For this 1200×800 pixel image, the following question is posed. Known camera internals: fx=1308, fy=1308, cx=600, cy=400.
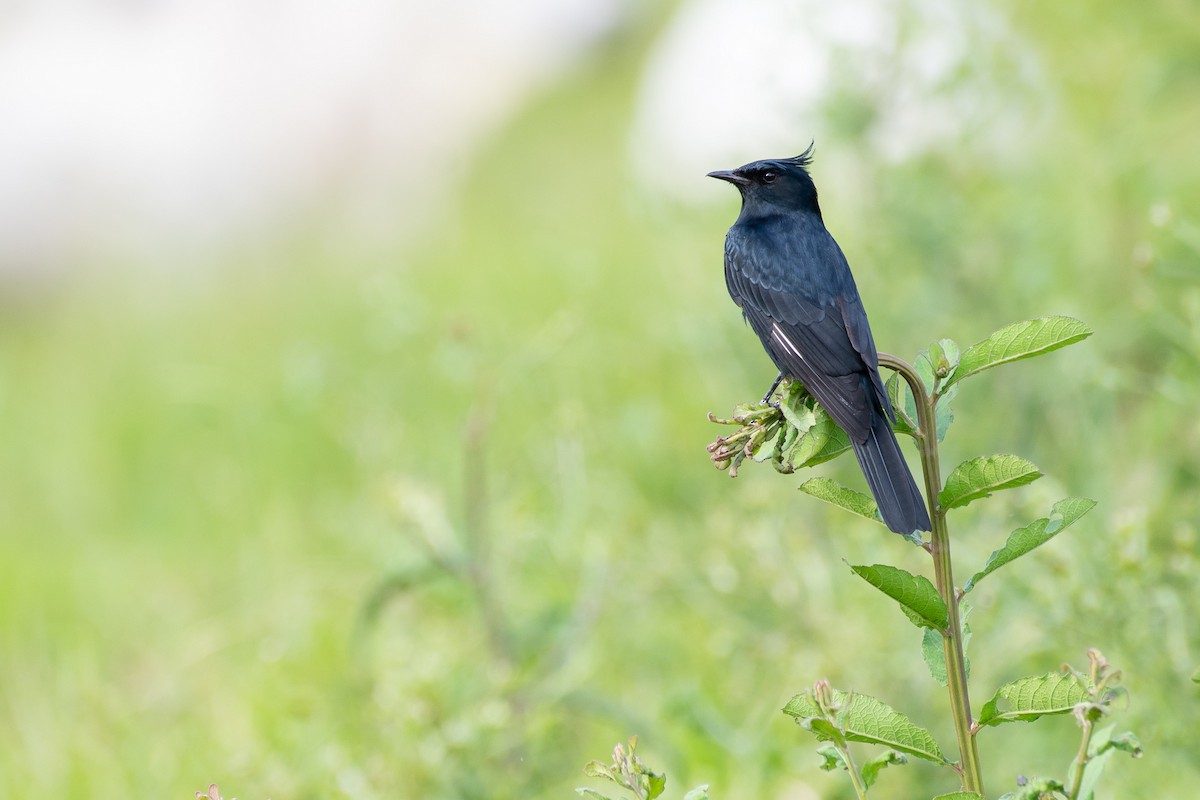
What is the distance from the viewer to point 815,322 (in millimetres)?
2340

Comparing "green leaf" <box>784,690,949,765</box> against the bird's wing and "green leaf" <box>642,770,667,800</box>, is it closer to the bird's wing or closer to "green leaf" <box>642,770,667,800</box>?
"green leaf" <box>642,770,667,800</box>

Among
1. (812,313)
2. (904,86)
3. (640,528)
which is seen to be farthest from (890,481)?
(904,86)

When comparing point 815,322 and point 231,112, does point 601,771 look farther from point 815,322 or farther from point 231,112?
point 231,112

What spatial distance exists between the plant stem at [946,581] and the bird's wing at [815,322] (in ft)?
1.22

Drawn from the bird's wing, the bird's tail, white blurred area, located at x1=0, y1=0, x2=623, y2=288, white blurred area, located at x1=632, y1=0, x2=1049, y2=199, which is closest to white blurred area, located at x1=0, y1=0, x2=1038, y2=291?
white blurred area, located at x1=0, y1=0, x2=623, y2=288

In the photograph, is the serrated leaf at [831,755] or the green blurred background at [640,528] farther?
the green blurred background at [640,528]

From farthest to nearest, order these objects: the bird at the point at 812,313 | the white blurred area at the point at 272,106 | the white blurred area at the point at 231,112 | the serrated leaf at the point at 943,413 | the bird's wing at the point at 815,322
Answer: the white blurred area at the point at 231,112 → the white blurred area at the point at 272,106 → the bird's wing at the point at 815,322 → the bird at the point at 812,313 → the serrated leaf at the point at 943,413

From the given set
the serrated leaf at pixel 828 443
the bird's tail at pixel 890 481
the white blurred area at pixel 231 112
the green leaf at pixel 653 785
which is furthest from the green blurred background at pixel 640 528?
the white blurred area at pixel 231 112

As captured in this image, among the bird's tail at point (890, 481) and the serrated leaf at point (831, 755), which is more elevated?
the bird's tail at point (890, 481)

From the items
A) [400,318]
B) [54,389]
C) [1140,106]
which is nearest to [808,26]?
[1140,106]

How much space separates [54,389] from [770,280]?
22.8 ft

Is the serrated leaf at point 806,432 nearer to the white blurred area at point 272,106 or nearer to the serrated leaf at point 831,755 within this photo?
the serrated leaf at point 831,755

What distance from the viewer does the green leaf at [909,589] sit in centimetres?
136

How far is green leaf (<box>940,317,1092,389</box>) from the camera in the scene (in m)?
1.39
